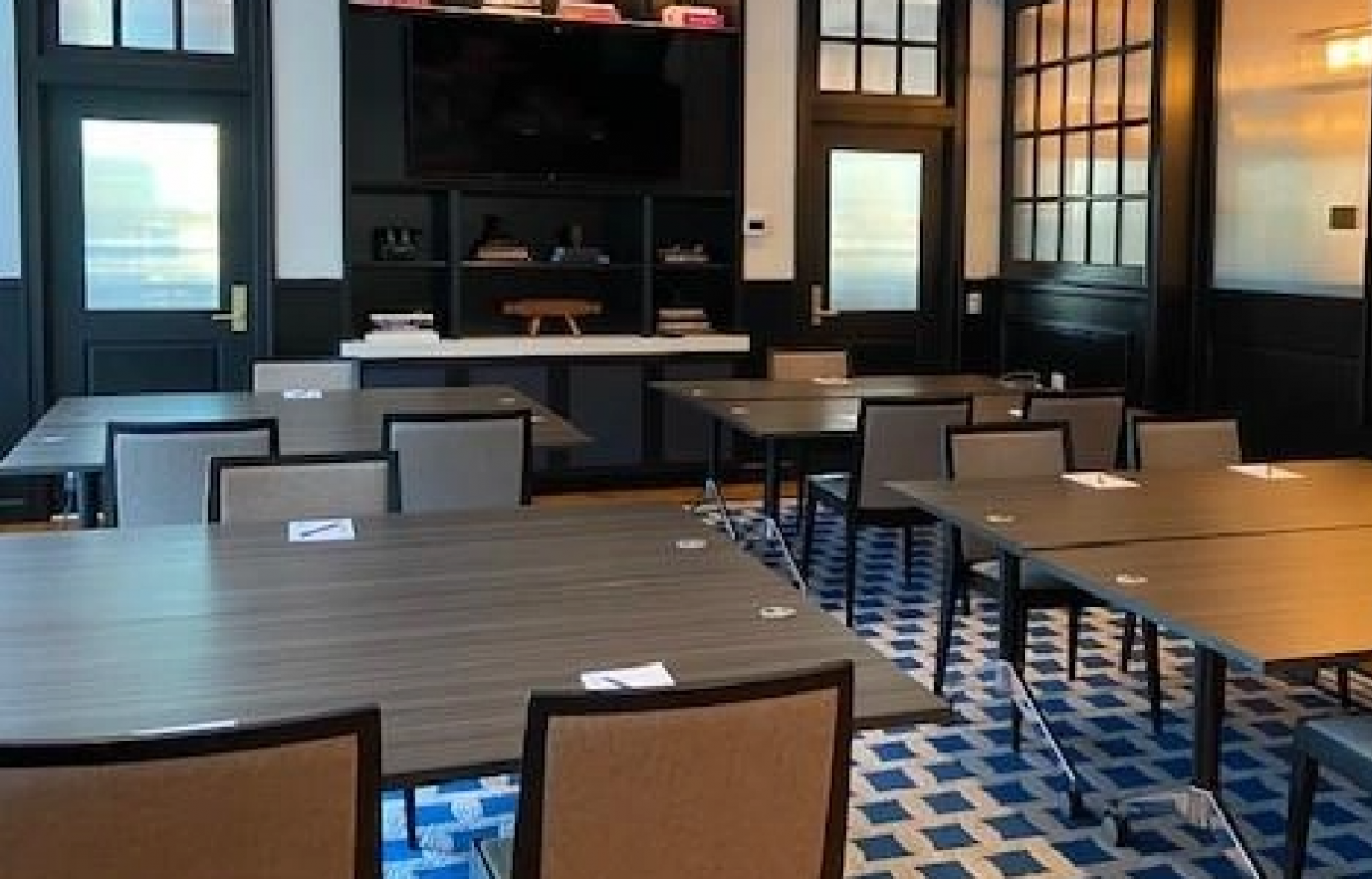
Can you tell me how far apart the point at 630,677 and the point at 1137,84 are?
5.89m

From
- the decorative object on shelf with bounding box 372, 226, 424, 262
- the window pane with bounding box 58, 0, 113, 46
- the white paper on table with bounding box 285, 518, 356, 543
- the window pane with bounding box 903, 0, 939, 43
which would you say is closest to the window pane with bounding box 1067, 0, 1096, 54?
the window pane with bounding box 903, 0, 939, 43

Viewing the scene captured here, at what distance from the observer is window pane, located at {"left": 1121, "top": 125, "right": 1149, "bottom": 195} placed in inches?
278

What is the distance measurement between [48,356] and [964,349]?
491cm

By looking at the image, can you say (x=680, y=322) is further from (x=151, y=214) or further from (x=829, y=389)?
(x=151, y=214)

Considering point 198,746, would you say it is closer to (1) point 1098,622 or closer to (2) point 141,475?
(2) point 141,475

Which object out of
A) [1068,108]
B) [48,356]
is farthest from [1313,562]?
[48,356]

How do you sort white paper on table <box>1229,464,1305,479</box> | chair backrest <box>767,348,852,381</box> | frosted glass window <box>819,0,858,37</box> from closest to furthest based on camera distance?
white paper on table <box>1229,464,1305,479</box>
chair backrest <box>767,348,852,381</box>
frosted glass window <box>819,0,858,37</box>

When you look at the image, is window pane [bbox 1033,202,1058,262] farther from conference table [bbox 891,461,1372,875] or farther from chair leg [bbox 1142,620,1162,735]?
chair leg [bbox 1142,620,1162,735]

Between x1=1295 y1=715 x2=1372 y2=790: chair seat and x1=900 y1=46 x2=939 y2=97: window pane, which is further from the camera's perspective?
x1=900 y1=46 x2=939 y2=97: window pane

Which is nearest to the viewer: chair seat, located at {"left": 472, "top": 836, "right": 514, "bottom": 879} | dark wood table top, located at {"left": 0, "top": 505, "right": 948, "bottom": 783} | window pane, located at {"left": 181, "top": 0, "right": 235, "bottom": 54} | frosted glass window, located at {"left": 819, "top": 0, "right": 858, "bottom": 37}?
dark wood table top, located at {"left": 0, "top": 505, "right": 948, "bottom": 783}

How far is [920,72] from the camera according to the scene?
27.4ft

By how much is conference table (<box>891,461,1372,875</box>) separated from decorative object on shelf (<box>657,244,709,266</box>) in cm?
412

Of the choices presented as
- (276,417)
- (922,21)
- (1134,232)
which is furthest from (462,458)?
(922,21)

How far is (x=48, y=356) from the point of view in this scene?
22.7ft
